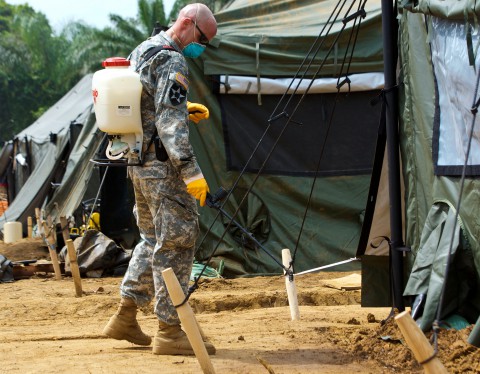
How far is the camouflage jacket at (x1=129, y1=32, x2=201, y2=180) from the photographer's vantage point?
4.58m

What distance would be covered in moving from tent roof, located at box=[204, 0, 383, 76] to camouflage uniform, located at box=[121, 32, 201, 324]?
4.20 metres

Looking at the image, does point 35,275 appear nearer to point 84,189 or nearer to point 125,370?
point 84,189

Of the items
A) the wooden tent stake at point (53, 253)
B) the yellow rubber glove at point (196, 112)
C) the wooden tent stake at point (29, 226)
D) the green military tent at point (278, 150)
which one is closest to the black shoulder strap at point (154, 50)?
the yellow rubber glove at point (196, 112)

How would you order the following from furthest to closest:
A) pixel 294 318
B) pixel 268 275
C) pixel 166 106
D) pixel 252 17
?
pixel 252 17 → pixel 268 275 → pixel 294 318 → pixel 166 106

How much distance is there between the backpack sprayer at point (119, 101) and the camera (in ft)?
15.3

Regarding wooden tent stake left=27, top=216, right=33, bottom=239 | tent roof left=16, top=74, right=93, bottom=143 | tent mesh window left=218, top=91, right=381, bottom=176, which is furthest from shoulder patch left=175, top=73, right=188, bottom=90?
wooden tent stake left=27, top=216, right=33, bottom=239

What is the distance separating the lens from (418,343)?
2.95 metres

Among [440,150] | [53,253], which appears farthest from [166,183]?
[53,253]

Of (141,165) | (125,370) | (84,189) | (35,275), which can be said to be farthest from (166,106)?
(84,189)

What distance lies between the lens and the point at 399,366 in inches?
172

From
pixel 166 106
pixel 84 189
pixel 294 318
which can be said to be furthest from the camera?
pixel 84 189

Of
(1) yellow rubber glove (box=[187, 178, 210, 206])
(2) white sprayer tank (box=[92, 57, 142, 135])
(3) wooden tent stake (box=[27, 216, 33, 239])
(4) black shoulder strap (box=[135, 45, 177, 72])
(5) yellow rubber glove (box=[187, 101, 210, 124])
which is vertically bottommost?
(3) wooden tent stake (box=[27, 216, 33, 239])

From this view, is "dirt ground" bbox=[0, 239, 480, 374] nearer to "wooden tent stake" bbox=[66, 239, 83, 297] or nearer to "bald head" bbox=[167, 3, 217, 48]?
"wooden tent stake" bbox=[66, 239, 83, 297]

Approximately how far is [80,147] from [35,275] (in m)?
3.60
